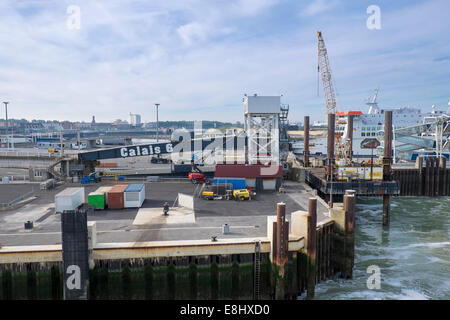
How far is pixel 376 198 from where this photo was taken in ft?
208

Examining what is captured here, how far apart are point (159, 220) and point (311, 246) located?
14.8 metres

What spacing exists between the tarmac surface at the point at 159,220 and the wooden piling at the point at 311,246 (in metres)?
4.17

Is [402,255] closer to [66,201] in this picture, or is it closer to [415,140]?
[66,201]

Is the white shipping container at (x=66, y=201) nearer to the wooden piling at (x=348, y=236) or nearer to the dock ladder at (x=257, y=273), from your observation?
the dock ladder at (x=257, y=273)

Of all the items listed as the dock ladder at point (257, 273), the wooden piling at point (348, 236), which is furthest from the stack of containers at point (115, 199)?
the wooden piling at point (348, 236)

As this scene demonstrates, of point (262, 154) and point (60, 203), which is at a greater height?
point (262, 154)

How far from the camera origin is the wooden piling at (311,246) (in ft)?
80.7

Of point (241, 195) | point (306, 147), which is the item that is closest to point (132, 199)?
point (241, 195)

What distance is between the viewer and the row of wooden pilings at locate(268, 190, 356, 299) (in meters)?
23.2
